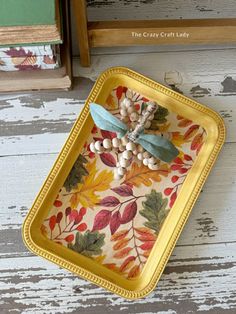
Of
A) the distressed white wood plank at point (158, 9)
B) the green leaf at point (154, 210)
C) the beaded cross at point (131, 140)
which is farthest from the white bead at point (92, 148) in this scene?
the distressed white wood plank at point (158, 9)

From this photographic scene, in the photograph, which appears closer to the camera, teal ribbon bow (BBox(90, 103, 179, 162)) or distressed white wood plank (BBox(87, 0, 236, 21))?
teal ribbon bow (BBox(90, 103, 179, 162))

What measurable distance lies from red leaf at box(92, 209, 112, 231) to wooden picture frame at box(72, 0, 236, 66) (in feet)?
0.80

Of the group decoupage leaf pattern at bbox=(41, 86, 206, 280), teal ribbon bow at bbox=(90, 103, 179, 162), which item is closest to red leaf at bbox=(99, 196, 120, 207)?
decoupage leaf pattern at bbox=(41, 86, 206, 280)

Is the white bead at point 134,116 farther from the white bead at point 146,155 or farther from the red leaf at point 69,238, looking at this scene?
the red leaf at point 69,238

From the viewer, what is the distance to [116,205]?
0.78 metres

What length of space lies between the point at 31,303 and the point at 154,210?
0.73ft

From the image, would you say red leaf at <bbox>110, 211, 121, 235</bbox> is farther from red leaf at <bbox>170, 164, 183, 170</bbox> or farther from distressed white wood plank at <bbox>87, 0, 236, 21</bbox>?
distressed white wood plank at <bbox>87, 0, 236, 21</bbox>

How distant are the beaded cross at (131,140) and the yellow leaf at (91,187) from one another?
0.02m

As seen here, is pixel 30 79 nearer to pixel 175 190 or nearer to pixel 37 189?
pixel 37 189

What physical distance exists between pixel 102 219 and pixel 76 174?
0.25ft

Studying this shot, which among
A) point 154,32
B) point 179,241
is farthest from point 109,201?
point 154,32

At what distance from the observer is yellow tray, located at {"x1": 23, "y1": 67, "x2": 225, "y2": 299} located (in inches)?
29.8

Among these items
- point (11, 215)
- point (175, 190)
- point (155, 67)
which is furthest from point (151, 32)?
point (11, 215)

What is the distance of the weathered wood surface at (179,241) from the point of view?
2.52 feet
